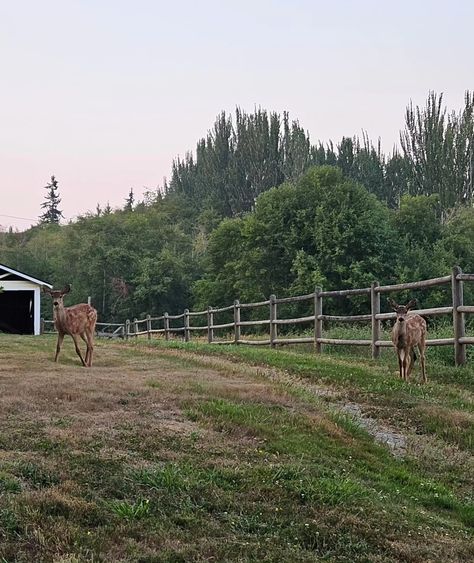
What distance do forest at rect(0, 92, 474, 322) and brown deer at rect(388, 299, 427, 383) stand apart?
18.6m

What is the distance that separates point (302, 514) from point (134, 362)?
7305 mm

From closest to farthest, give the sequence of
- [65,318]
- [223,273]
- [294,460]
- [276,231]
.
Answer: [294,460] < [65,318] < [276,231] < [223,273]

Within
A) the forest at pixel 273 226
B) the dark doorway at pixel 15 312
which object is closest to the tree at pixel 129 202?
the forest at pixel 273 226

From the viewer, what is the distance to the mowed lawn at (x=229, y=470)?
373cm

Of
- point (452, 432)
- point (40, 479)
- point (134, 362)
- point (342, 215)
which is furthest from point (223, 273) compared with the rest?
point (40, 479)

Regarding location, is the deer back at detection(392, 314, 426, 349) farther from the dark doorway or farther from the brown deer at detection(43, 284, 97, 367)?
the dark doorway

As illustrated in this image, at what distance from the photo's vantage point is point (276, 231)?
34.8m

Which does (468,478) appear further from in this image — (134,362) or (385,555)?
(134,362)

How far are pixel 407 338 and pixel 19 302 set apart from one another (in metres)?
21.5

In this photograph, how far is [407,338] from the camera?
31.9ft

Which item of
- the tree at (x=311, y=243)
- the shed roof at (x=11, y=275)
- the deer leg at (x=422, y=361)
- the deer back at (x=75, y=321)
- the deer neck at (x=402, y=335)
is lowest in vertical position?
the deer leg at (x=422, y=361)

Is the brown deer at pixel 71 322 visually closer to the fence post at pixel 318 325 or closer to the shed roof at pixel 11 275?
the fence post at pixel 318 325

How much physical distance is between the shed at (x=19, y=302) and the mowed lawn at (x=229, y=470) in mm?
17651

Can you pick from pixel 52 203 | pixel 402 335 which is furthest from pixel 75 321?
pixel 52 203
